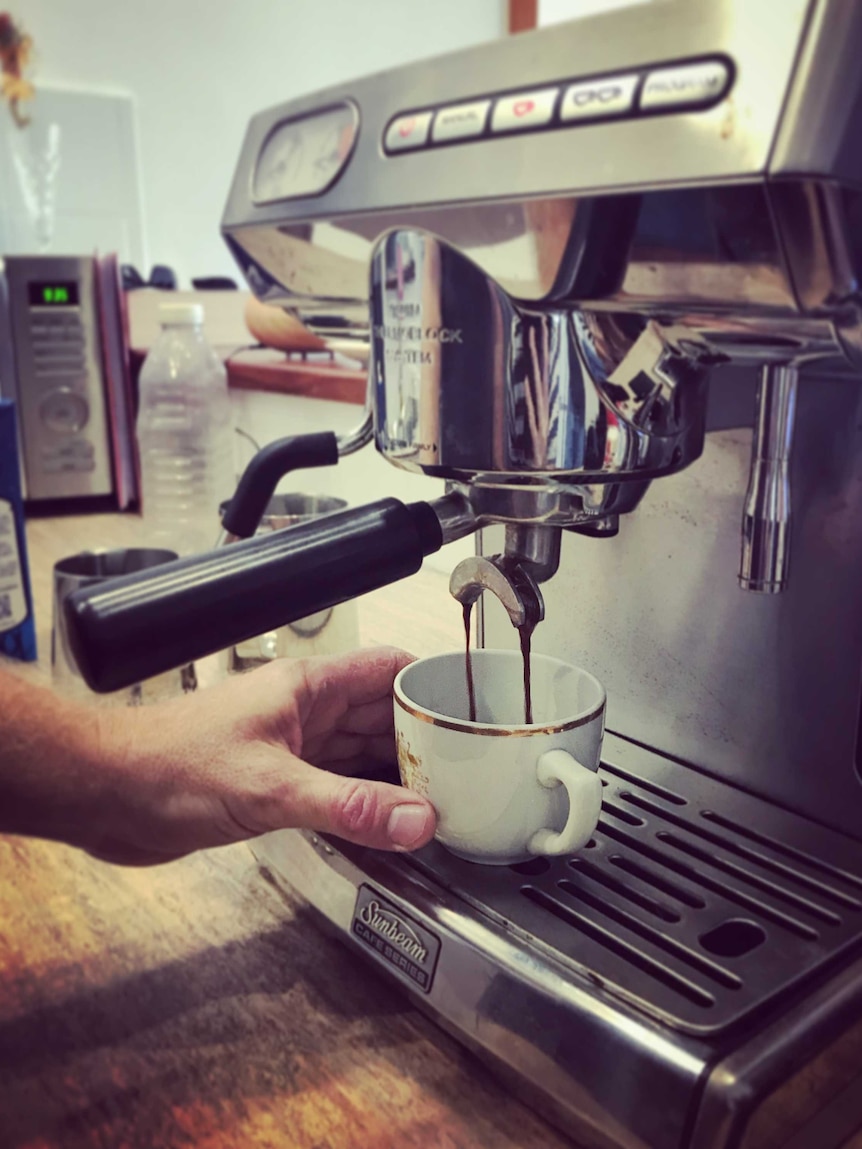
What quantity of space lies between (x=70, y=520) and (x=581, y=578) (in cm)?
86

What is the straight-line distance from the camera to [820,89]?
0.24 metres

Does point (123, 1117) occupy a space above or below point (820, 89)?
below

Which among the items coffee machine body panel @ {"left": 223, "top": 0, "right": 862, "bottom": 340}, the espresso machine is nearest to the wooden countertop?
the espresso machine

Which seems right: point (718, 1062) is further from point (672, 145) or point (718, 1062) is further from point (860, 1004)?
point (672, 145)

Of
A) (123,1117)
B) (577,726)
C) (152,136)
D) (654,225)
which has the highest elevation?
(152,136)

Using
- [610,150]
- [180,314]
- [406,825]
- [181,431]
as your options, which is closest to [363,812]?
[406,825]

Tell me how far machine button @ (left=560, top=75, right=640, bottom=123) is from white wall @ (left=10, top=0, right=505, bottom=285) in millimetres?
2908

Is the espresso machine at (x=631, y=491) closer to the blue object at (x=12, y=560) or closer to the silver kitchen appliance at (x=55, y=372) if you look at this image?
the blue object at (x=12, y=560)

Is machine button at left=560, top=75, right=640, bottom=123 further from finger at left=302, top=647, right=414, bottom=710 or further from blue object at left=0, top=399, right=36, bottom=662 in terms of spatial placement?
blue object at left=0, top=399, right=36, bottom=662

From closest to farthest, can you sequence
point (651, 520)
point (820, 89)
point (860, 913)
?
point (820, 89), point (860, 913), point (651, 520)

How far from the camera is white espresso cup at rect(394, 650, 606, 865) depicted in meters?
0.34

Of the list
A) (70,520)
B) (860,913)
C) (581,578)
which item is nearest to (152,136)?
(70,520)

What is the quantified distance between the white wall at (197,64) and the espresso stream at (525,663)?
2.84 meters

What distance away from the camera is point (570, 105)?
284mm
